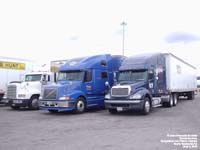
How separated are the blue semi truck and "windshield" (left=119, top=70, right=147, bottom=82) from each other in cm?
92

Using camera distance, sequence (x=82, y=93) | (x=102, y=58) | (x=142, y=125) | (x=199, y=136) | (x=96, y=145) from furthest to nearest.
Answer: (x=102, y=58), (x=82, y=93), (x=142, y=125), (x=199, y=136), (x=96, y=145)

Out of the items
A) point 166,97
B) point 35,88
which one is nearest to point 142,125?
point 166,97

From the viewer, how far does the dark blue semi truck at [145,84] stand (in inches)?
497

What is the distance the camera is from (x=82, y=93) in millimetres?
13930

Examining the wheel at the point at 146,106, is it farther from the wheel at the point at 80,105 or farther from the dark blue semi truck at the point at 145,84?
the wheel at the point at 80,105

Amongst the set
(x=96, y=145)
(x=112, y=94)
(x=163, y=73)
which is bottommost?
(x=96, y=145)

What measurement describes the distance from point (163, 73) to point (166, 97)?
63.8 inches

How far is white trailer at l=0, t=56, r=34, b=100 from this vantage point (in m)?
18.1

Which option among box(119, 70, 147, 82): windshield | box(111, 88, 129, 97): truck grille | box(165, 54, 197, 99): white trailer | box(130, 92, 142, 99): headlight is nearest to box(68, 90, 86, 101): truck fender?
box(111, 88, 129, 97): truck grille

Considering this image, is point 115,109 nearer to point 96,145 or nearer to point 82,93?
point 82,93

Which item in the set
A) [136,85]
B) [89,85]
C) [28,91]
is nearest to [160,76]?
[136,85]

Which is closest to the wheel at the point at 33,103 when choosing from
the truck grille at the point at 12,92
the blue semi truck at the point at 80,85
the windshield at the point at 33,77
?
the truck grille at the point at 12,92

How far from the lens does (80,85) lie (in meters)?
14.0

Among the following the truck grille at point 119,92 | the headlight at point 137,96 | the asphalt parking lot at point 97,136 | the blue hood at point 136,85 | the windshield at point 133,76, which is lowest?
the asphalt parking lot at point 97,136
